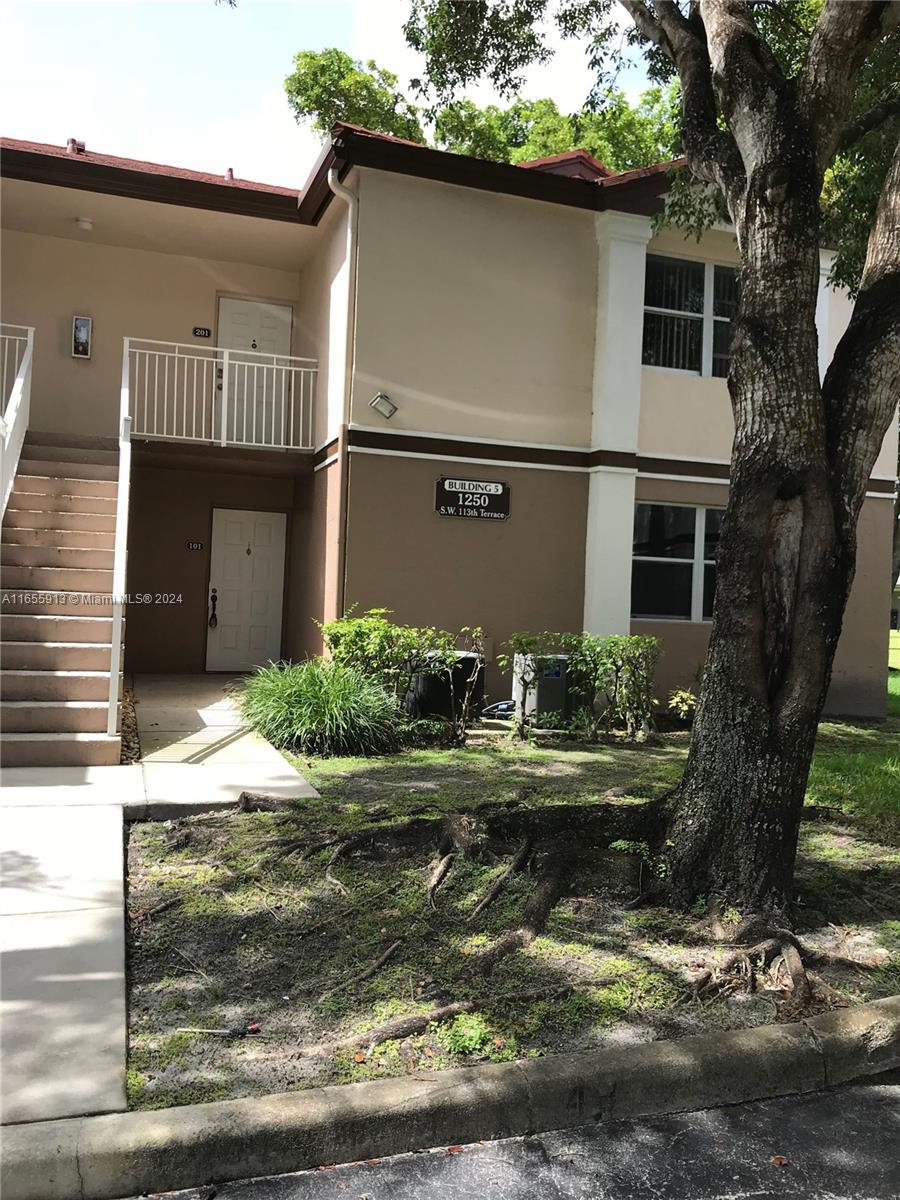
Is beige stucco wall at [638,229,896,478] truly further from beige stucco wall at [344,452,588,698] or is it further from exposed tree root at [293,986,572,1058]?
exposed tree root at [293,986,572,1058]

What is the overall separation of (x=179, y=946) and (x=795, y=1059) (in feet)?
8.32

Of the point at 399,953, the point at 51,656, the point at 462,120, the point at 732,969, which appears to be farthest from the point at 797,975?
the point at 462,120

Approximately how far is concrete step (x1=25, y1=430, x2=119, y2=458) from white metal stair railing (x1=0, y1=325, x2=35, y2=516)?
0.64 ft

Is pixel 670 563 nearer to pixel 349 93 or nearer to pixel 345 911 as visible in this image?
pixel 345 911

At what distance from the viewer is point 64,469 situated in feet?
33.6

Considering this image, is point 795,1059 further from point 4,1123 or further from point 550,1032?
point 4,1123

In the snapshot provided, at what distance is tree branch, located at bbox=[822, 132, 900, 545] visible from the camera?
443cm

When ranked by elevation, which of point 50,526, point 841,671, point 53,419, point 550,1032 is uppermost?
point 53,419

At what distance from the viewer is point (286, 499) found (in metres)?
13.3

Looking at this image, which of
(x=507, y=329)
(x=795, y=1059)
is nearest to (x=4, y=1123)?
(x=795, y=1059)

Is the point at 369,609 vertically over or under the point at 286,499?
under

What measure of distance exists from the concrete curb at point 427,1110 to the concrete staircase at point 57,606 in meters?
4.89

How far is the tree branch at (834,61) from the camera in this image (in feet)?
15.3

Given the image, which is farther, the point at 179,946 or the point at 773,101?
the point at 773,101
